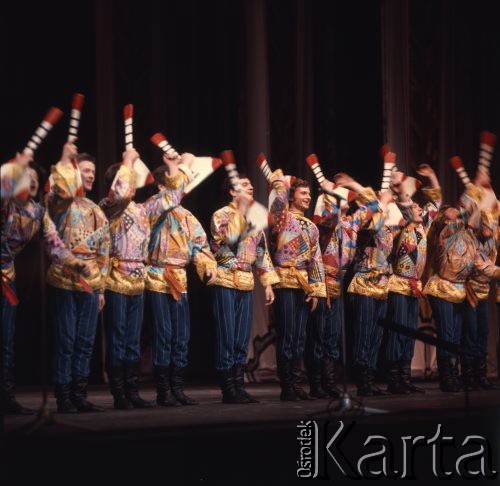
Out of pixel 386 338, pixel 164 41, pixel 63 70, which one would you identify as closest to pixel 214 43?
pixel 164 41

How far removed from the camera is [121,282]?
640 centimetres

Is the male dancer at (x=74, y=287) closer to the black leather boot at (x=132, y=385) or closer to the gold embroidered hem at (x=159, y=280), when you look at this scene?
the black leather boot at (x=132, y=385)

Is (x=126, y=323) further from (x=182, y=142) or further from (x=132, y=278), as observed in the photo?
(x=182, y=142)

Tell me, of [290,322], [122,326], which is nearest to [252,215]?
[290,322]

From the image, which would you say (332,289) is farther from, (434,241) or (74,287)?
(74,287)

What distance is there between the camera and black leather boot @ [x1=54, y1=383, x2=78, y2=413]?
20.0 ft

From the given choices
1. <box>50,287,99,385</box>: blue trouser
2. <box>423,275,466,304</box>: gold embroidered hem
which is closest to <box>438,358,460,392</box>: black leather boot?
<box>423,275,466,304</box>: gold embroidered hem

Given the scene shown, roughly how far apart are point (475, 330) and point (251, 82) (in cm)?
269

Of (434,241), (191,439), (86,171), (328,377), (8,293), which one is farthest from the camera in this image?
(434,241)

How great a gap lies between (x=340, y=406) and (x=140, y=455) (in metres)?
1.34

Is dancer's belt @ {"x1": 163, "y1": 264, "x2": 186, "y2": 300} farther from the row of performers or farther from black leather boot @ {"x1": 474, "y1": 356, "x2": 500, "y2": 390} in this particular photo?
black leather boot @ {"x1": 474, "y1": 356, "x2": 500, "y2": 390}

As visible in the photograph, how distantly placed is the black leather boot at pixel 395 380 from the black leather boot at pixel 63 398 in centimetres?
252

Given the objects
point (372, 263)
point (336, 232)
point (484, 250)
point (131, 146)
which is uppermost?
point (131, 146)

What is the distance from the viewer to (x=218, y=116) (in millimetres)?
8836
